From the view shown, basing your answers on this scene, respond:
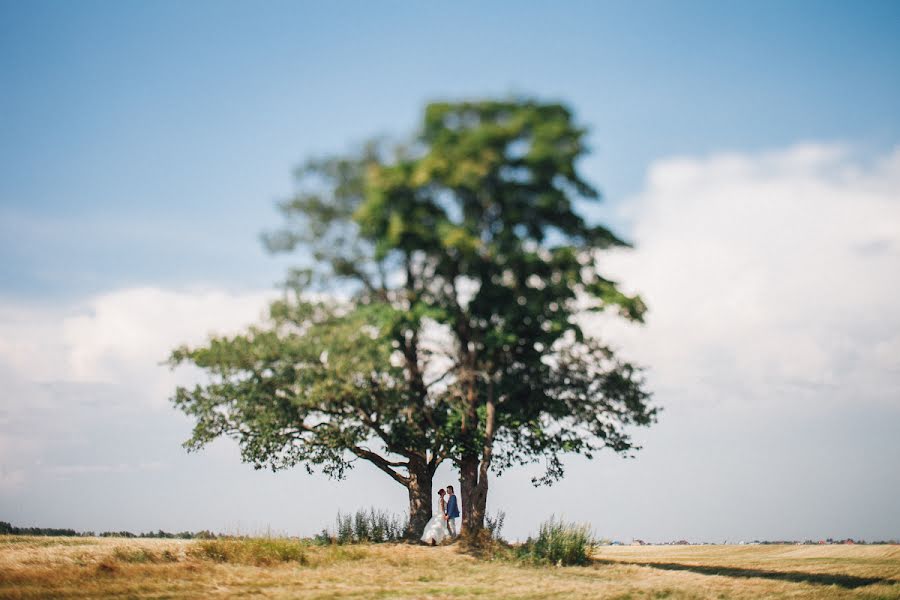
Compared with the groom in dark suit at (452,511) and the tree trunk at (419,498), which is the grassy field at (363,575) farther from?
the tree trunk at (419,498)

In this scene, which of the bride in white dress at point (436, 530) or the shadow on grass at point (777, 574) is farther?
the bride in white dress at point (436, 530)

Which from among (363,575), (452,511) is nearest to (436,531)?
(452,511)

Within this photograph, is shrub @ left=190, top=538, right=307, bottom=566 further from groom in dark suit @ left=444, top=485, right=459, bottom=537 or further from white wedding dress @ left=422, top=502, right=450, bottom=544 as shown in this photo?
groom in dark suit @ left=444, top=485, right=459, bottom=537

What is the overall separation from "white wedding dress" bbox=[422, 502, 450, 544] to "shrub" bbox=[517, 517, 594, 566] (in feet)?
9.93

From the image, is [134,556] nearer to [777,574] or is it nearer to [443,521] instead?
[443,521]

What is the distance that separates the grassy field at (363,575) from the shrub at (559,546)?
0.63 metres

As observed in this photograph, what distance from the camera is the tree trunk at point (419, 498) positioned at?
26406 mm

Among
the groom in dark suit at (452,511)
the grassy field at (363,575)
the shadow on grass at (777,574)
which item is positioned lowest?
the shadow on grass at (777,574)

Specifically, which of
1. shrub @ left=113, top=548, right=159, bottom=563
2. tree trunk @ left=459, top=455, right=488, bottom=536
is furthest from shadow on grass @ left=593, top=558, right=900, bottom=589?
shrub @ left=113, top=548, right=159, bottom=563

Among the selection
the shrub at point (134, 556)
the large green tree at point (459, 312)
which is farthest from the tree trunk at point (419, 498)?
the shrub at point (134, 556)

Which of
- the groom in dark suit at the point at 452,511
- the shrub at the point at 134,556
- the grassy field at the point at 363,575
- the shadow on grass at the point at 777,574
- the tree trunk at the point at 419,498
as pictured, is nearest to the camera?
the grassy field at the point at 363,575

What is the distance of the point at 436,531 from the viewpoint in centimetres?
2448

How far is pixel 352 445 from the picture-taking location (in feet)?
80.1

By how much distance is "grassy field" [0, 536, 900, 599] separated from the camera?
49.1 feet
